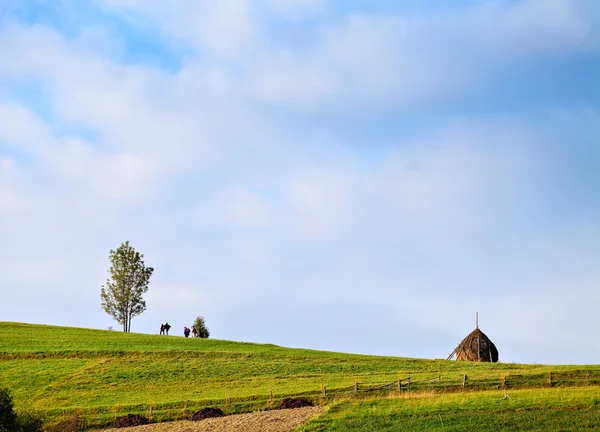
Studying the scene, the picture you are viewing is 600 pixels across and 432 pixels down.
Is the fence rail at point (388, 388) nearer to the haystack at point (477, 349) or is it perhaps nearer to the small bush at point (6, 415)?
the small bush at point (6, 415)

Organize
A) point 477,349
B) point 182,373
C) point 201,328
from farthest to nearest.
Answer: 1. point 201,328
2. point 477,349
3. point 182,373

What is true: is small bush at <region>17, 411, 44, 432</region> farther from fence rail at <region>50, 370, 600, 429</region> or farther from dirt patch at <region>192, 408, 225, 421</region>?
dirt patch at <region>192, 408, 225, 421</region>

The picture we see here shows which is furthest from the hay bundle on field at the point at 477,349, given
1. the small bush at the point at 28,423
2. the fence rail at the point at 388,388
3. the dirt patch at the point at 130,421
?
the small bush at the point at 28,423

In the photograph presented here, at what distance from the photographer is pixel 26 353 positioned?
70.7 metres

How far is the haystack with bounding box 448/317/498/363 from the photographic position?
77.1 meters

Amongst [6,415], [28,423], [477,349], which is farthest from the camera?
[477,349]

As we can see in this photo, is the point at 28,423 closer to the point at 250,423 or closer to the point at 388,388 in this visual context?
the point at 250,423

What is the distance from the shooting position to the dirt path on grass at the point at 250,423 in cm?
4219

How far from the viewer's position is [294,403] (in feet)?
156

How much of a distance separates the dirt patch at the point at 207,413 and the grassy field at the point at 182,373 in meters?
1.10

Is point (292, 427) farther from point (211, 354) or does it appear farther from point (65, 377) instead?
point (211, 354)

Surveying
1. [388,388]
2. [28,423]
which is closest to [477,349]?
[388,388]

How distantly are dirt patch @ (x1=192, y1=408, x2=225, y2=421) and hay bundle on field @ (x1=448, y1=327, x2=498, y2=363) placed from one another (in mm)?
37713

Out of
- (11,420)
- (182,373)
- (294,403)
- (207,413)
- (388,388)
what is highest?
(182,373)
